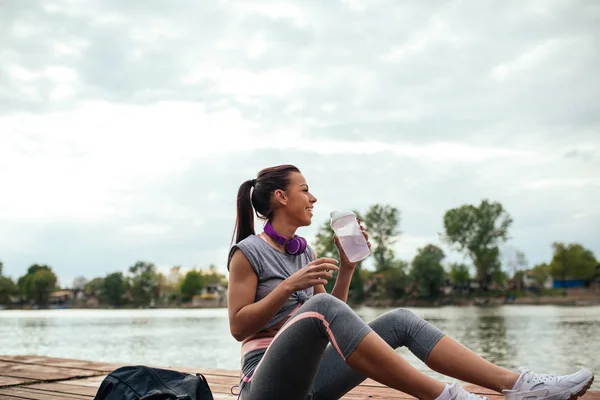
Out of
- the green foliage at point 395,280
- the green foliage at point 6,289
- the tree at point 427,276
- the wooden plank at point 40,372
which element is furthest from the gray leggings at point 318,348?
the green foliage at point 6,289

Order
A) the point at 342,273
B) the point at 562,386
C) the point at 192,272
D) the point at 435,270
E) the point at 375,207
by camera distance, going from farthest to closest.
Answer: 1. the point at 192,272
2. the point at 375,207
3. the point at 435,270
4. the point at 342,273
5. the point at 562,386

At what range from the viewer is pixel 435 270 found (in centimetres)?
6219

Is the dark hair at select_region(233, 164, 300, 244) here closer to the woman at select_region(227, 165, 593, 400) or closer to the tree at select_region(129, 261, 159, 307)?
the woman at select_region(227, 165, 593, 400)

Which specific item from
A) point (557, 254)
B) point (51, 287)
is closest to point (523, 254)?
point (557, 254)

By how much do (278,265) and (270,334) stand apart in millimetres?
301

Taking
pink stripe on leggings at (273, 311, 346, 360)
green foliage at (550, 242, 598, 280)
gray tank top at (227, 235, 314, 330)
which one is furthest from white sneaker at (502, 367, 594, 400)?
green foliage at (550, 242, 598, 280)

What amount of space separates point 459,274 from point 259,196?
74628 millimetres

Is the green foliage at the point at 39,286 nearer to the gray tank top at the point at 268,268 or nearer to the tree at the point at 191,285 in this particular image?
the tree at the point at 191,285

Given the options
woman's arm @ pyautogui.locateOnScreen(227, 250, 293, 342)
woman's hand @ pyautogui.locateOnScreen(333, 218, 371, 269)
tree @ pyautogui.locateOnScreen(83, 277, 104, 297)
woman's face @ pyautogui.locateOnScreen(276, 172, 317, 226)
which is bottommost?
tree @ pyautogui.locateOnScreen(83, 277, 104, 297)

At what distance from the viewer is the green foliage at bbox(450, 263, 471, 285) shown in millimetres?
73250

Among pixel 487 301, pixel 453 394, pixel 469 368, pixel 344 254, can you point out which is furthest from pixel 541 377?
pixel 487 301

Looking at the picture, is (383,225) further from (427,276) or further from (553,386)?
(553,386)

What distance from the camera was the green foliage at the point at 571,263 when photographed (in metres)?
72.5

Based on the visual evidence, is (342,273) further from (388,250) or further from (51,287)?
(51,287)
